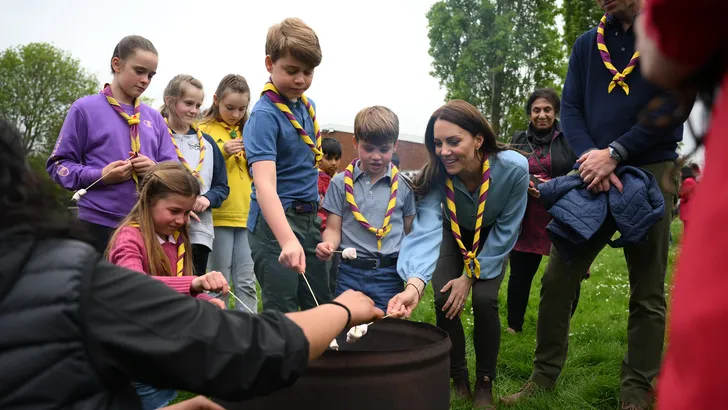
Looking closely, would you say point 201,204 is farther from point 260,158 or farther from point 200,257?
point 260,158

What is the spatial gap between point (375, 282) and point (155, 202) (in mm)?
1211

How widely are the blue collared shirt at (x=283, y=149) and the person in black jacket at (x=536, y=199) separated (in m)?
1.99

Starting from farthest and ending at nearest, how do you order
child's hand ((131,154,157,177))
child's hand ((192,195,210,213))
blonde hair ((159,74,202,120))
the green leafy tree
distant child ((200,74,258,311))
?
the green leafy tree → blonde hair ((159,74,202,120)) → distant child ((200,74,258,311)) → child's hand ((192,195,210,213)) → child's hand ((131,154,157,177))

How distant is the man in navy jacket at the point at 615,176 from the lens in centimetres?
317

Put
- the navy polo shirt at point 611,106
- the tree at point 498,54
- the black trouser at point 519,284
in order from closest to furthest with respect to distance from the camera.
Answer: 1. the navy polo shirt at point 611,106
2. the black trouser at point 519,284
3. the tree at point 498,54

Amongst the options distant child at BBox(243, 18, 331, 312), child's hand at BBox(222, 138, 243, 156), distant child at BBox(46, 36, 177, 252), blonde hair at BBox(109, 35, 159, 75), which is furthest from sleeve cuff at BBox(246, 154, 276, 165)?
child's hand at BBox(222, 138, 243, 156)

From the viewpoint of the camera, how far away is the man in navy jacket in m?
3.17

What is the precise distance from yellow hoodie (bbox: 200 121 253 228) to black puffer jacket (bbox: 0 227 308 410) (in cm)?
305

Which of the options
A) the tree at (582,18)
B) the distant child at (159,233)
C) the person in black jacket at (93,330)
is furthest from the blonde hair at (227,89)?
the tree at (582,18)

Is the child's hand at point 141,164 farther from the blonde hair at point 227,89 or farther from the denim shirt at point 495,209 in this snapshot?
the denim shirt at point 495,209

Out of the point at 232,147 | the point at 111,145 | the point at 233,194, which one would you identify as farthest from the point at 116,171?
the point at 232,147

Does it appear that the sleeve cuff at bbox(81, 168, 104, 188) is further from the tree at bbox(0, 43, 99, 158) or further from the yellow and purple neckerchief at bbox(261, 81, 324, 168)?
the tree at bbox(0, 43, 99, 158)

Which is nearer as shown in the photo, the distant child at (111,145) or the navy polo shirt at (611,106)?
the navy polo shirt at (611,106)

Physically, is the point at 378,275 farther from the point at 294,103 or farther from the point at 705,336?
the point at 705,336
